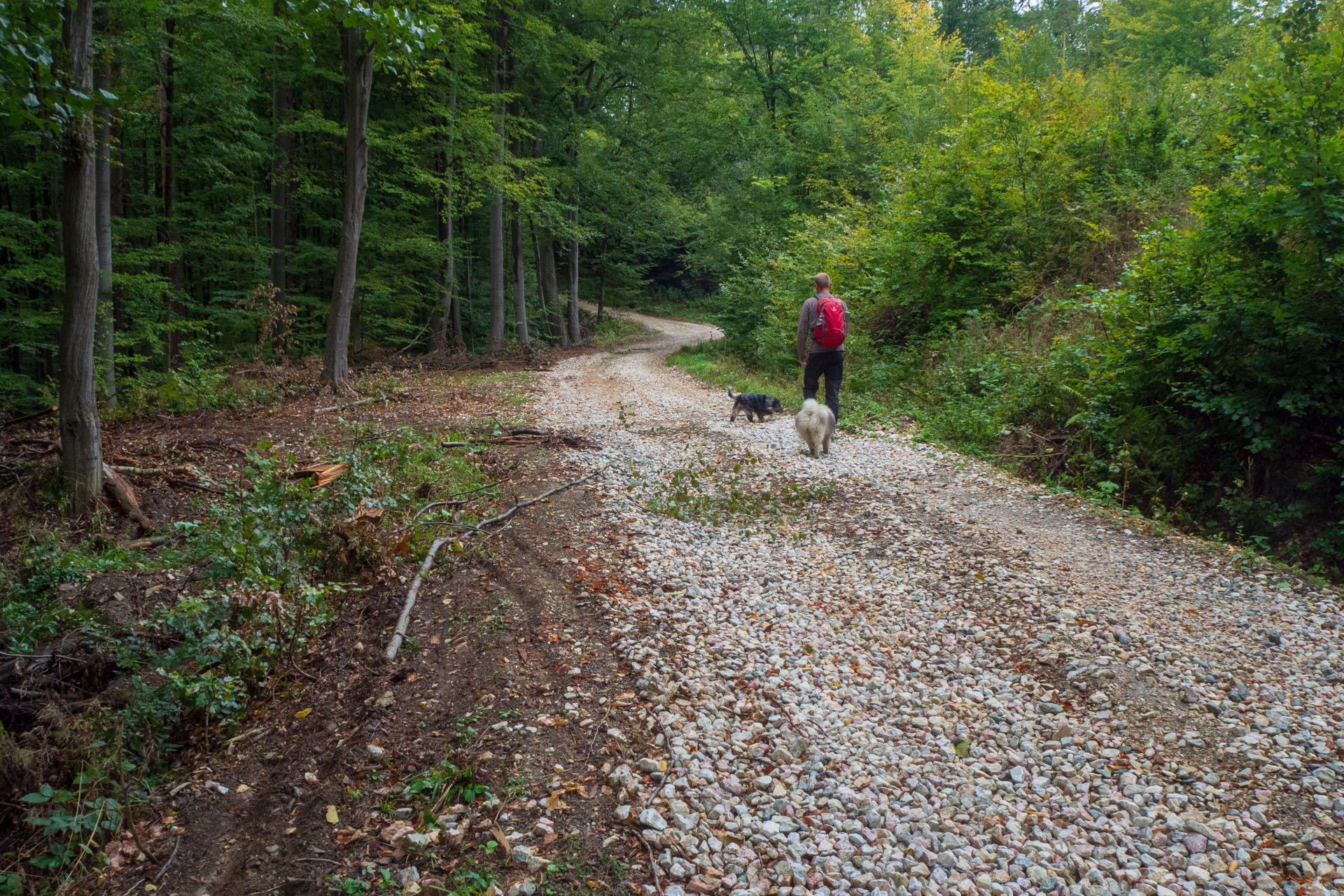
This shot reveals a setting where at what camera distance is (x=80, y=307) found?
6090 mm

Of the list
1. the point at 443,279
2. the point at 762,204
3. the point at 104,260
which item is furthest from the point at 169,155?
the point at 762,204

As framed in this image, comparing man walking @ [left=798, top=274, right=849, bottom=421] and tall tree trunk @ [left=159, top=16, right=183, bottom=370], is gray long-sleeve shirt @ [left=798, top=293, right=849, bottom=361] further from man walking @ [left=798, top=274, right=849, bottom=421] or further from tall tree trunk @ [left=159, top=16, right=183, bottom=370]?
tall tree trunk @ [left=159, top=16, right=183, bottom=370]

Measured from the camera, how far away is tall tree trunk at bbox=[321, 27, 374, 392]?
12406mm

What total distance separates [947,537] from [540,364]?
16.3 m

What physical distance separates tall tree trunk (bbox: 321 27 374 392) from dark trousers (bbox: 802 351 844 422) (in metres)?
8.72

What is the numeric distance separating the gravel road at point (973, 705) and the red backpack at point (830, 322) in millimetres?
3125

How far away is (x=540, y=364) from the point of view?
68.6 ft

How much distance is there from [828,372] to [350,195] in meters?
9.64

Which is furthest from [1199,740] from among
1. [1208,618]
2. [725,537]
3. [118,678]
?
[118,678]

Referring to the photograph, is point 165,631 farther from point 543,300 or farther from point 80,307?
point 543,300

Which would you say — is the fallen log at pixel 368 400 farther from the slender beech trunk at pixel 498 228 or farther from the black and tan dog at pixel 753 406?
the slender beech trunk at pixel 498 228

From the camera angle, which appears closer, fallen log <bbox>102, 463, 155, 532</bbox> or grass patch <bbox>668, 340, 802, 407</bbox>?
fallen log <bbox>102, 463, 155, 532</bbox>

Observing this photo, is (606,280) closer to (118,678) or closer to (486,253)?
(486,253)

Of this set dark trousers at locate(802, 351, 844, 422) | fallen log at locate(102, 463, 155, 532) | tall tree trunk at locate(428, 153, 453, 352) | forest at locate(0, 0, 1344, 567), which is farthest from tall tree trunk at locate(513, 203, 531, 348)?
fallen log at locate(102, 463, 155, 532)
